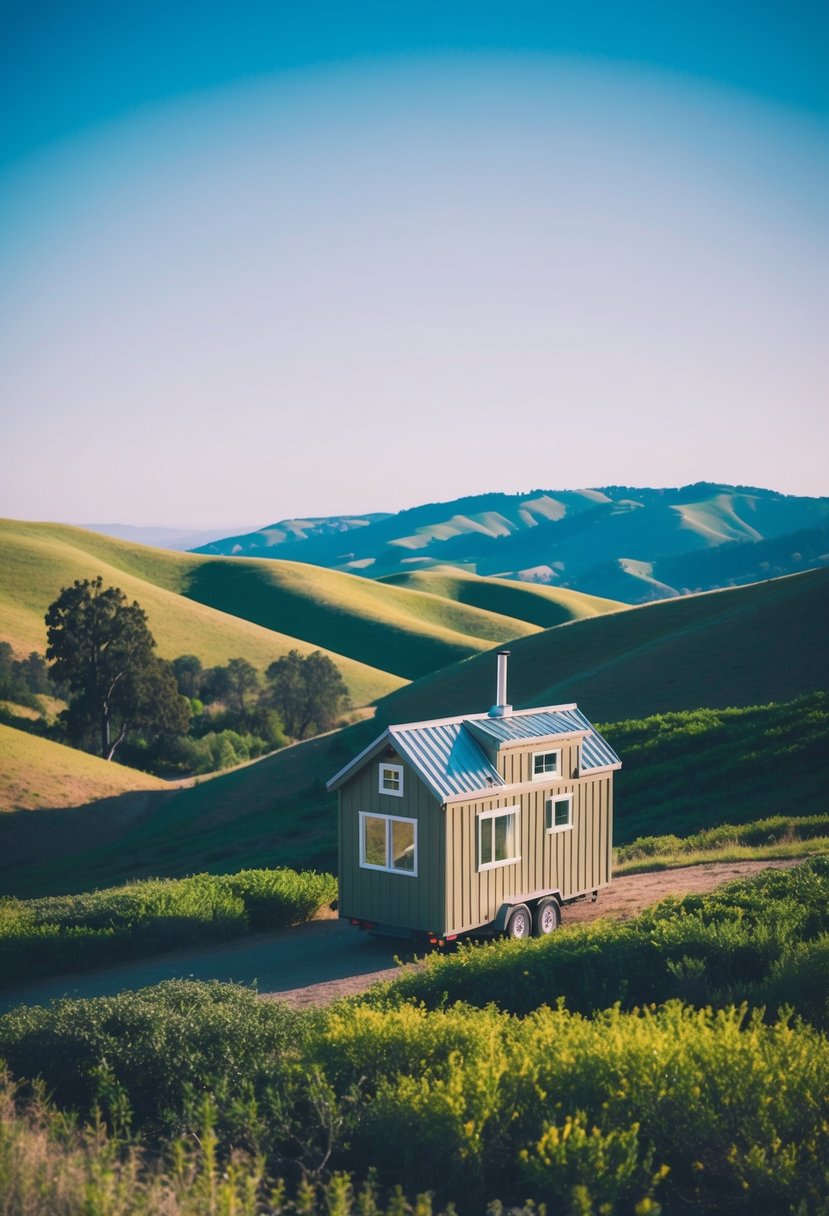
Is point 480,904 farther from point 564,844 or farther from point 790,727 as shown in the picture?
point 790,727

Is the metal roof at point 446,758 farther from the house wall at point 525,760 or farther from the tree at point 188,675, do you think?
the tree at point 188,675

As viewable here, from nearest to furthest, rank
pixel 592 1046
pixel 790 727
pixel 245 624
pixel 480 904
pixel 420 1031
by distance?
pixel 592 1046 → pixel 420 1031 → pixel 480 904 → pixel 790 727 → pixel 245 624

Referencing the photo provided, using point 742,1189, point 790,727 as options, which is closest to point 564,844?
point 742,1189

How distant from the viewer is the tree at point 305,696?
3201 inches

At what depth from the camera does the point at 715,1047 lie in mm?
8359

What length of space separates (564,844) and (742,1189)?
10.8m

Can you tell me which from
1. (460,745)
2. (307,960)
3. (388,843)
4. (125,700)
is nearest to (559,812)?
(460,745)

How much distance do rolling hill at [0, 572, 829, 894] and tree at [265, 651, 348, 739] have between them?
19.6 meters

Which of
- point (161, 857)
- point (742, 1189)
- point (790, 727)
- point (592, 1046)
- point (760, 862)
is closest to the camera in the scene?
point (742, 1189)

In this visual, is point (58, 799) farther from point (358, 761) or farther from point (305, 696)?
point (358, 761)

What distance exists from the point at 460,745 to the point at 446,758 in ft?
1.91

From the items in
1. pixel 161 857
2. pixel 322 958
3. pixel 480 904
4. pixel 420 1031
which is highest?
pixel 420 1031

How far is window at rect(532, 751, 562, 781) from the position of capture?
1811 cm

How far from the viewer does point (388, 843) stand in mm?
17359
